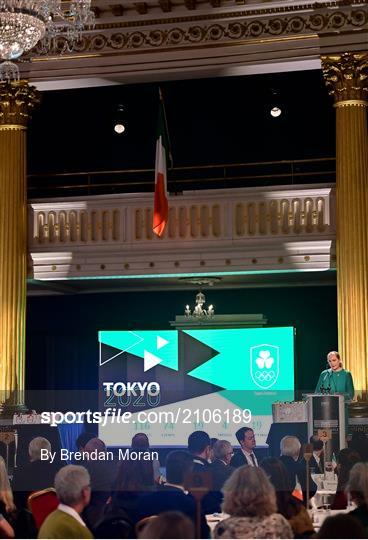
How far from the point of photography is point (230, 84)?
664 inches

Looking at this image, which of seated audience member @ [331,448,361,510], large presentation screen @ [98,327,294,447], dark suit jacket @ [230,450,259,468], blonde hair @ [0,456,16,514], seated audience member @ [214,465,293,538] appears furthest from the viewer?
large presentation screen @ [98,327,294,447]

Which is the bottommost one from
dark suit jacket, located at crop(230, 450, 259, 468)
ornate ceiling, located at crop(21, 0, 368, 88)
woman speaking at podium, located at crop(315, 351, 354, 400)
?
dark suit jacket, located at crop(230, 450, 259, 468)

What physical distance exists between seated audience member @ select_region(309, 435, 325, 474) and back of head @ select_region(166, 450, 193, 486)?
2.28 metres

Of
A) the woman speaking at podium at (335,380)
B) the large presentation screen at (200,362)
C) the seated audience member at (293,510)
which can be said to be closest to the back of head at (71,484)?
the seated audience member at (293,510)

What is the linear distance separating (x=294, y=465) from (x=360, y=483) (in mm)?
1959

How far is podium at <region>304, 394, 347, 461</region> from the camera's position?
10.3m

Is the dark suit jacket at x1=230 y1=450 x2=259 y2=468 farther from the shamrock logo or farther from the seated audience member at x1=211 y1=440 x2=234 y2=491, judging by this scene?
the shamrock logo

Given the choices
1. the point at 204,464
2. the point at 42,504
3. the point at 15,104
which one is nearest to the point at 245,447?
the point at 204,464

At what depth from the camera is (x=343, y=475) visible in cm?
731

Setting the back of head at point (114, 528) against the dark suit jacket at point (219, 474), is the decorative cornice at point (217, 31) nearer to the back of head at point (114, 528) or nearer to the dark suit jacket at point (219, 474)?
the dark suit jacket at point (219, 474)

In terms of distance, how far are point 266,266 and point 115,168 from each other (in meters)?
4.56

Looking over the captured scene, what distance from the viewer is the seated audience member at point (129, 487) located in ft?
17.9

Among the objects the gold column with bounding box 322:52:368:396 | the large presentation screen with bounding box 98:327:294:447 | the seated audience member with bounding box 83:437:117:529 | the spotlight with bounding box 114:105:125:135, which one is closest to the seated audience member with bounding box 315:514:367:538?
the seated audience member with bounding box 83:437:117:529

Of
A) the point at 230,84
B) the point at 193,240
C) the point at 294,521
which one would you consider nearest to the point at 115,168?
the point at 230,84
